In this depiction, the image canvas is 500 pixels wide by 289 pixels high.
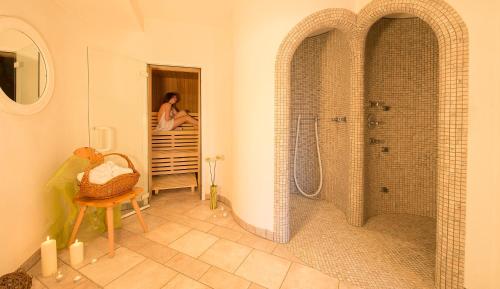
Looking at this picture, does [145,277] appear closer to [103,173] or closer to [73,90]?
[103,173]

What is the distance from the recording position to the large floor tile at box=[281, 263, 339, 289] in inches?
56.3

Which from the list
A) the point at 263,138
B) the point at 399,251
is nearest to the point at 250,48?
the point at 263,138

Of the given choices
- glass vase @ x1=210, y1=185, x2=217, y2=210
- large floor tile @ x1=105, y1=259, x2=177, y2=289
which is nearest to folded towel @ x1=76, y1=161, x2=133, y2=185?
large floor tile @ x1=105, y1=259, x2=177, y2=289

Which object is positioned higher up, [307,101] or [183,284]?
[307,101]

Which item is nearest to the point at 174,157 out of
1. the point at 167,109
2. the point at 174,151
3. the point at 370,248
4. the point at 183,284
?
the point at 174,151

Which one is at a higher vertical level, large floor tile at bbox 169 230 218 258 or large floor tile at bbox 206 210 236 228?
large floor tile at bbox 206 210 236 228

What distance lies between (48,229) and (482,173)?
3.12 meters

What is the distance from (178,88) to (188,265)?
3.35 meters

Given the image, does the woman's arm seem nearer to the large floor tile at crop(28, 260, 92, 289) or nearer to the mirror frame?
the mirror frame

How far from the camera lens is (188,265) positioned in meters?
1.66

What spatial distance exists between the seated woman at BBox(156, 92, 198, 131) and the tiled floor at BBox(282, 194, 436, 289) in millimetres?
2268

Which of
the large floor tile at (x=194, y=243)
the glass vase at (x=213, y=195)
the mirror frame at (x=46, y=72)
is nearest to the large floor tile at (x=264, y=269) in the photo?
the large floor tile at (x=194, y=243)

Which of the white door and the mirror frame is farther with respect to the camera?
the white door

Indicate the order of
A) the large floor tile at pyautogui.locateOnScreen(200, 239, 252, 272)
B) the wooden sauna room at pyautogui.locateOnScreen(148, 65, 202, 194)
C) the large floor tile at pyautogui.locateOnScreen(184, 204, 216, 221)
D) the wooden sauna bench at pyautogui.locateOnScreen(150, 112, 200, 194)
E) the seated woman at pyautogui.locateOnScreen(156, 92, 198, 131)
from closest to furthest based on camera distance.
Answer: the large floor tile at pyautogui.locateOnScreen(200, 239, 252, 272)
the large floor tile at pyautogui.locateOnScreen(184, 204, 216, 221)
the wooden sauna room at pyautogui.locateOnScreen(148, 65, 202, 194)
the wooden sauna bench at pyautogui.locateOnScreen(150, 112, 200, 194)
the seated woman at pyautogui.locateOnScreen(156, 92, 198, 131)
